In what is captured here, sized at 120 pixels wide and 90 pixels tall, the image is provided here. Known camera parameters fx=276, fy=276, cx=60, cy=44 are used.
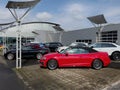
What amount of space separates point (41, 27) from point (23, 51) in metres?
73.0

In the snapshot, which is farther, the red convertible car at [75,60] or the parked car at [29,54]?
the parked car at [29,54]

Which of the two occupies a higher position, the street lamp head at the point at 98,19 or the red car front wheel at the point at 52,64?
the street lamp head at the point at 98,19

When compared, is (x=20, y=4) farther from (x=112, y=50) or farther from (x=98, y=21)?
(x=98, y=21)

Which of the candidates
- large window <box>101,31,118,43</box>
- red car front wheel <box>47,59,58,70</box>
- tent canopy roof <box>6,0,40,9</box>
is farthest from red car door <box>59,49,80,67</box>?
large window <box>101,31,118,43</box>

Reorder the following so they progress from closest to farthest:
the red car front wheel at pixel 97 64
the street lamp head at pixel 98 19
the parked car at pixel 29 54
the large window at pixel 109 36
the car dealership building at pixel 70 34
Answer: the red car front wheel at pixel 97 64, the parked car at pixel 29 54, the large window at pixel 109 36, the car dealership building at pixel 70 34, the street lamp head at pixel 98 19

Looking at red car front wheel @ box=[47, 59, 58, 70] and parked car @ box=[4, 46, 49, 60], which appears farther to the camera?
parked car @ box=[4, 46, 49, 60]

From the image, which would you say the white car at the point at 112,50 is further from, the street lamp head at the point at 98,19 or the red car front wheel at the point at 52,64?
the street lamp head at the point at 98,19

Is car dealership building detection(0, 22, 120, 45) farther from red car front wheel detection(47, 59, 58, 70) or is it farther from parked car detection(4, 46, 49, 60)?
red car front wheel detection(47, 59, 58, 70)

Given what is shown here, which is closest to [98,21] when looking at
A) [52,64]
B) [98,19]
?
[98,19]

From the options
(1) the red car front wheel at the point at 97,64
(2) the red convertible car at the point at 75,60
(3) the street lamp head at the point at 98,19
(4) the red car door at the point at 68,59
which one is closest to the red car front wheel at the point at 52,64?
(2) the red convertible car at the point at 75,60

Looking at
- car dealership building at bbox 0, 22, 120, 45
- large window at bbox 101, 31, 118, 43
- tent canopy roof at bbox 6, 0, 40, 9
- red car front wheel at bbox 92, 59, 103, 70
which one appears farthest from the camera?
car dealership building at bbox 0, 22, 120, 45

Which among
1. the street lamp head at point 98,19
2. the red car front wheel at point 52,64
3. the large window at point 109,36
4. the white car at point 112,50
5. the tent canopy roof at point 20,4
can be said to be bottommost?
the red car front wheel at point 52,64

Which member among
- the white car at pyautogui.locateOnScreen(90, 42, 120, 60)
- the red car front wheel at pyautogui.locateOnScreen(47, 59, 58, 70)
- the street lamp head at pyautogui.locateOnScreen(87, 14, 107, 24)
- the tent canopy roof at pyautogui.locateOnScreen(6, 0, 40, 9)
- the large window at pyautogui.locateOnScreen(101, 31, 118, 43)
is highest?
the street lamp head at pyautogui.locateOnScreen(87, 14, 107, 24)

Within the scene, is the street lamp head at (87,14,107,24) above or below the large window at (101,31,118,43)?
above
